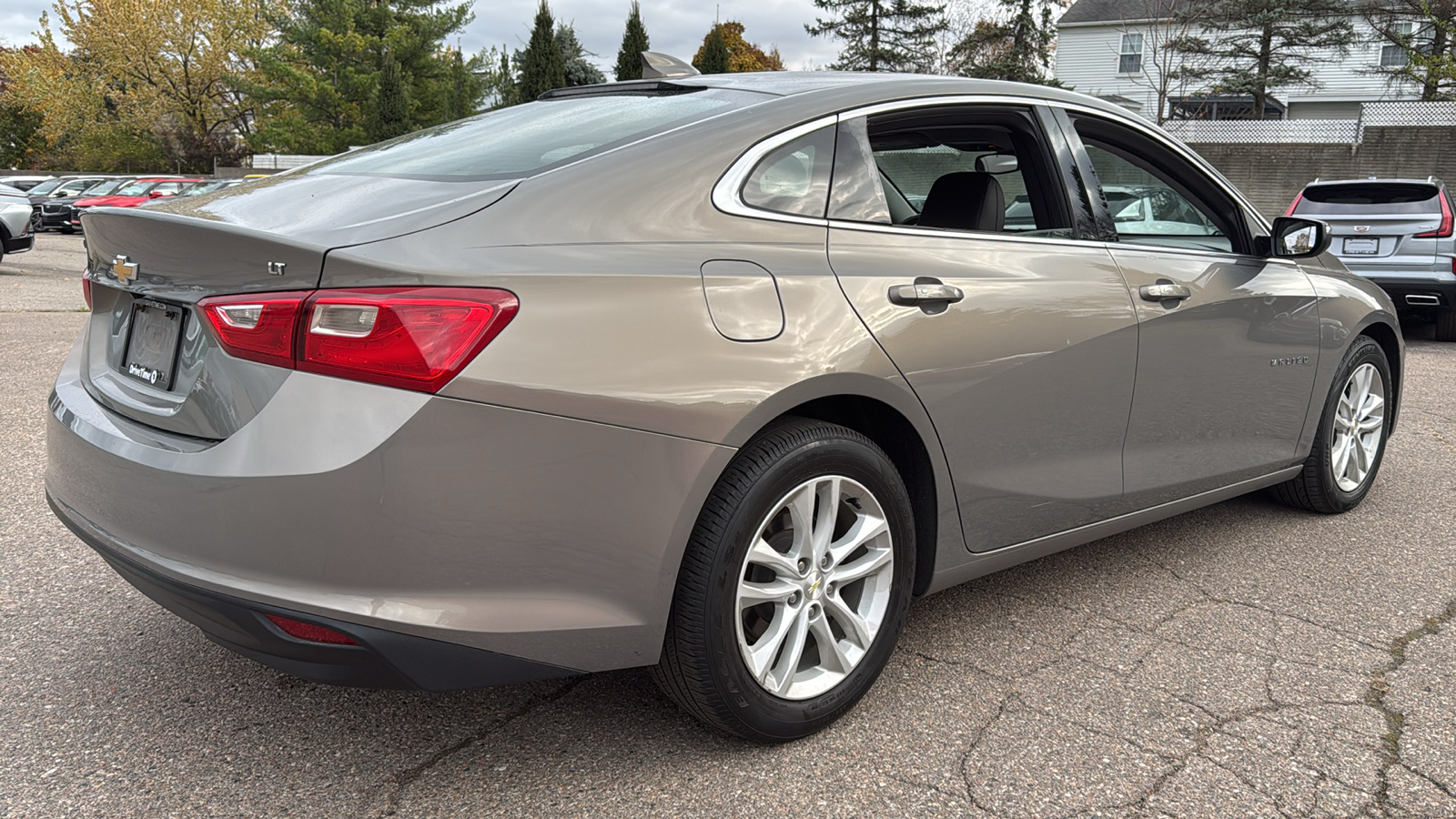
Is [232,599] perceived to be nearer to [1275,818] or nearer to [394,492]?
[394,492]

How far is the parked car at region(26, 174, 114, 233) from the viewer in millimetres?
28047

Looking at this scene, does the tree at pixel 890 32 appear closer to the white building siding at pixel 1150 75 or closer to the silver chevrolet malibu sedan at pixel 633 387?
the white building siding at pixel 1150 75

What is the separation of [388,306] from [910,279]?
4.06 feet

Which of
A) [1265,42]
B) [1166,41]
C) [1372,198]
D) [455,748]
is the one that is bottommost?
[455,748]

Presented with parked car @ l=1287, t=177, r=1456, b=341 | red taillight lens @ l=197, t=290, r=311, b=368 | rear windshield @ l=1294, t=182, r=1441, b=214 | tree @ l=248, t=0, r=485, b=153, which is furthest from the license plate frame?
tree @ l=248, t=0, r=485, b=153

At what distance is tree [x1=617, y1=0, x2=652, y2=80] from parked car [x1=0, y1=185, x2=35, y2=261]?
1550 cm

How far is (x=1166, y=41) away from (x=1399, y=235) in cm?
2228

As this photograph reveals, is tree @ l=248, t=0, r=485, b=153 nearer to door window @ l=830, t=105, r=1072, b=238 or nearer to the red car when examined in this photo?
the red car

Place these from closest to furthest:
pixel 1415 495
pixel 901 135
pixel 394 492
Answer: pixel 394 492, pixel 901 135, pixel 1415 495

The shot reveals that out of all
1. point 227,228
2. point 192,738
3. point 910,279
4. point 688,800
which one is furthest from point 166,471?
point 910,279

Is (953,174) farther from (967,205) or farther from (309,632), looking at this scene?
(309,632)

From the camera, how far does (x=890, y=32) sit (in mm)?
40906

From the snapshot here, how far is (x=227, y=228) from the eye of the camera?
2074mm

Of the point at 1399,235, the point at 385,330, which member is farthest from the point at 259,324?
the point at 1399,235
